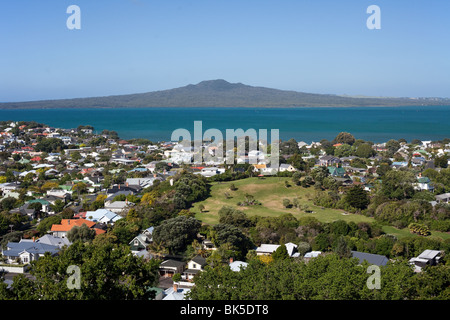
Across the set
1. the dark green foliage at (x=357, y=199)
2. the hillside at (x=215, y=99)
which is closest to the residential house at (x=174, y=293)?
the dark green foliage at (x=357, y=199)

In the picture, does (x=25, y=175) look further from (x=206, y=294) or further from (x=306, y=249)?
(x=206, y=294)

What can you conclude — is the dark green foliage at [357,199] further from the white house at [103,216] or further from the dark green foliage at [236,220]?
the white house at [103,216]

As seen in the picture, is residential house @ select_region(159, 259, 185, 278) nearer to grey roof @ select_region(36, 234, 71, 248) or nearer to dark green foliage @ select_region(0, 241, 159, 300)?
grey roof @ select_region(36, 234, 71, 248)

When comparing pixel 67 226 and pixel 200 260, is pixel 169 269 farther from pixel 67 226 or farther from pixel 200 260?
pixel 67 226

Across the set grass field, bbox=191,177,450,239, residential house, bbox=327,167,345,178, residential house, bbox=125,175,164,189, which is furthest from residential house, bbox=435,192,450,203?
residential house, bbox=125,175,164,189

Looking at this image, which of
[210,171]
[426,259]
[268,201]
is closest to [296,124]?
[210,171]
